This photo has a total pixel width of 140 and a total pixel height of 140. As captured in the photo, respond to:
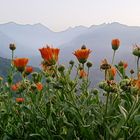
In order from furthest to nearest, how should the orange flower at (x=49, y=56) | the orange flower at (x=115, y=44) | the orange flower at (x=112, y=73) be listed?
1. the orange flower at (x=115, y=44)
2. the orange flower at (x=112, y=73)
3. the orange flower at (x=49, y=56)

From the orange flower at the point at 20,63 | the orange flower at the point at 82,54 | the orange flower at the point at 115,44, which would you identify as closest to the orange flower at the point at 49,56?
the orange flower at the point at 82,54

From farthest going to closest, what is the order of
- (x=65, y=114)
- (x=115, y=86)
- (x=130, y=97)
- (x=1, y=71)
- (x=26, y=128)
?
(x=1, y=71) < (x=26, y=128) < (x=65, y=114) < (x=130, y=97) < (x=115, y=86)

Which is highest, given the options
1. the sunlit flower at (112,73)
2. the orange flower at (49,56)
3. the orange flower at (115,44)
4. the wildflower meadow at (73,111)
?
the orange flower at (115,44)

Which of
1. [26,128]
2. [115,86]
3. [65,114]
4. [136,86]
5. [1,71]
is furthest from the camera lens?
[1,71]

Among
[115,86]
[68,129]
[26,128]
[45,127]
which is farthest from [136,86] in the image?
[26,128]

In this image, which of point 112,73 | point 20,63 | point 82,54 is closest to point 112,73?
point 112,73

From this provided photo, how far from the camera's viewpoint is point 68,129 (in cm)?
293

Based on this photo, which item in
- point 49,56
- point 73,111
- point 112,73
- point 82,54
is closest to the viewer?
point 73,111

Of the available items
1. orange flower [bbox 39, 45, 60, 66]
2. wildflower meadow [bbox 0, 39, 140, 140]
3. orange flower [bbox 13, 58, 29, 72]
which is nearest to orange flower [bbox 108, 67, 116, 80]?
wildflower meadow [bbox 0, 39, 140, 140]

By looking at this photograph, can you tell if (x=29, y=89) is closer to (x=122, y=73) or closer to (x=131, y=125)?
(x=122, y=73)

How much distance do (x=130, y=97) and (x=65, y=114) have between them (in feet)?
1.85

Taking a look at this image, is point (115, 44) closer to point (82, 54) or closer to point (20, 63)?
point (82, 54)

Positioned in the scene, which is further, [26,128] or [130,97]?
[26,128]

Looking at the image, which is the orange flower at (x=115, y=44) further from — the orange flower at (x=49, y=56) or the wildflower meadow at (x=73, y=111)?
the orange flower at (x=49, y=56)
